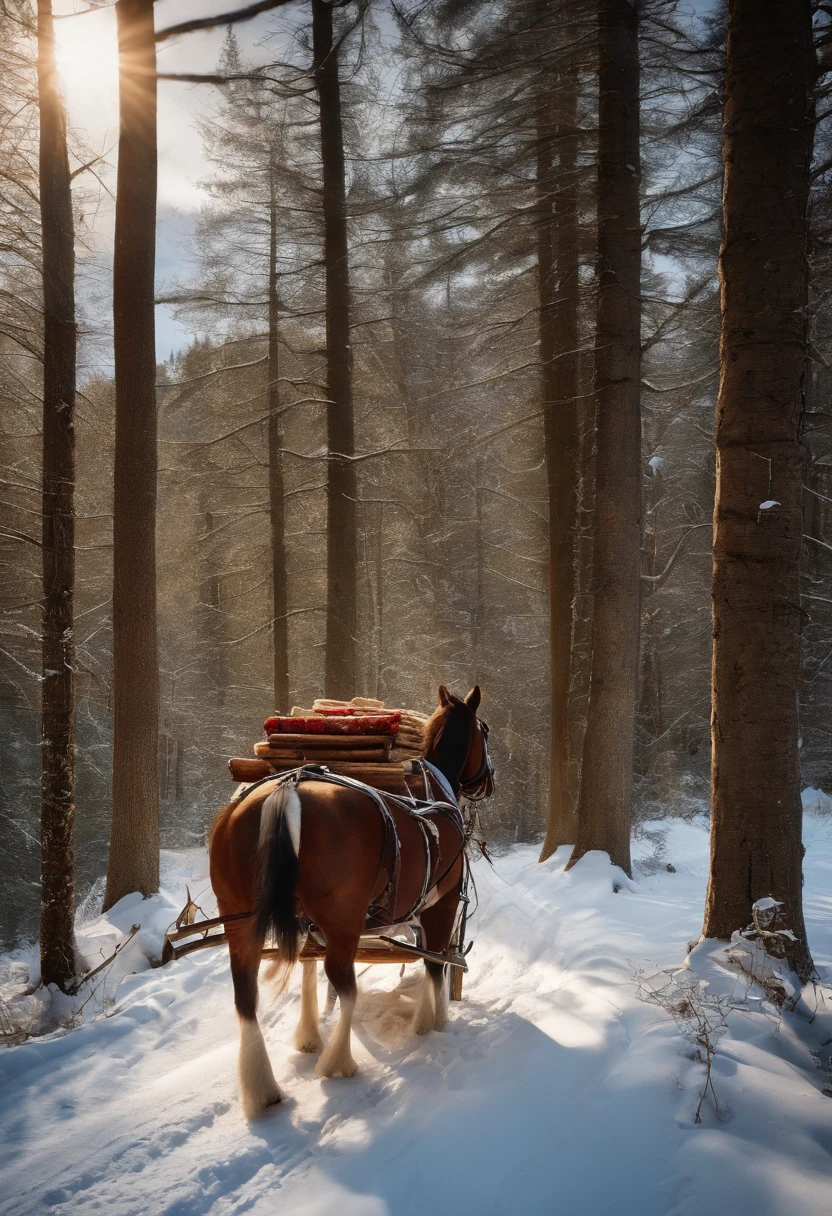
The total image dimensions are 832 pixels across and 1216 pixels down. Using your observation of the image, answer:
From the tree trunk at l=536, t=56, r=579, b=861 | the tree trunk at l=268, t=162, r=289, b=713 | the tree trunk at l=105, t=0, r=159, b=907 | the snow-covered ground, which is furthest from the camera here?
the tree trunk at l=268, t=162, r=289, b=713

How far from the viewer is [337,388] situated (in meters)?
12.8

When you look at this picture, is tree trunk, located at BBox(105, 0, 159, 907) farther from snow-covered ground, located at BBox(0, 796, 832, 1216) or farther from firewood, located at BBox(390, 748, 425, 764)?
firewood, located at BBox(390, 748, 425, 764)

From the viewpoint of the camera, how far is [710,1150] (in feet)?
10.5

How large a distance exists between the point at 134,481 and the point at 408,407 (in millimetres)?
9374

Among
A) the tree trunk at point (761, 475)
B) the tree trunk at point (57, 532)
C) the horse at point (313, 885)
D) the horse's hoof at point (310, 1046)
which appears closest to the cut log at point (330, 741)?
the horse at point (313, 885)

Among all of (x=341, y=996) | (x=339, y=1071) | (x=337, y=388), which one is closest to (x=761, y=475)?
(x=341, y=996)

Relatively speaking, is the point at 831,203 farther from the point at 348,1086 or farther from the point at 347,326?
the point at 348,1086

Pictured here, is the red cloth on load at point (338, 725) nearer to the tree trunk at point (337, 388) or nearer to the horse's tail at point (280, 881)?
the horse's tail at point (280, 881)

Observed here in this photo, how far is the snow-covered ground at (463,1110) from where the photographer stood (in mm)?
3170

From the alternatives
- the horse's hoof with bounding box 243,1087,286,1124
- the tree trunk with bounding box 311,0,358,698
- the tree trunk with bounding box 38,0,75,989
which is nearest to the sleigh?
the horse's hoof with bounding box 243,1087,286,1124

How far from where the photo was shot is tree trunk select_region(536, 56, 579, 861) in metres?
11.2

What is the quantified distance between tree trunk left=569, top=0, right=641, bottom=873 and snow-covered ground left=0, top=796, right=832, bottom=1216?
10.3ft

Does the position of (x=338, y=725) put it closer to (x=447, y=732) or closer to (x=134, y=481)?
(x=447, y=732)

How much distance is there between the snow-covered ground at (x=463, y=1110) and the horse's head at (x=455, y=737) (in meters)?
1.65
